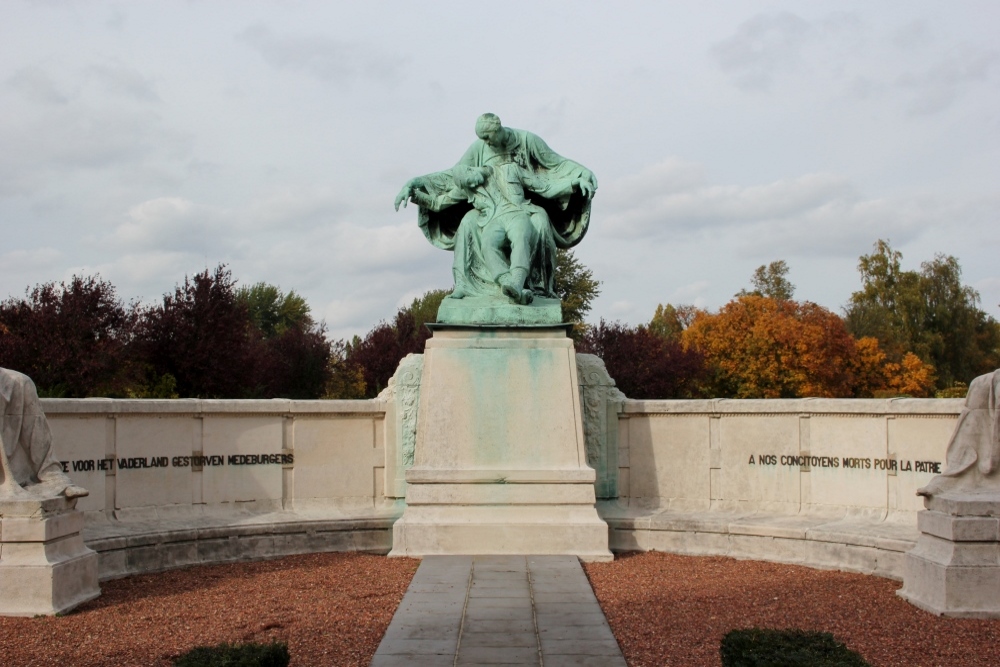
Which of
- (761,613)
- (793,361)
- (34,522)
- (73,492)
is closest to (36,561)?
(34,522)

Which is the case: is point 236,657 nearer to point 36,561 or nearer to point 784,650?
point 784,650

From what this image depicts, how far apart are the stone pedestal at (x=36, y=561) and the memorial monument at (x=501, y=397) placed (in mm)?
3272

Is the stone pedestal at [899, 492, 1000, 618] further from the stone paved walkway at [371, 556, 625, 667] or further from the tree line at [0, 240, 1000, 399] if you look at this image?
the tree line at [0, 240, 1000, 399]

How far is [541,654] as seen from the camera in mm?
6551

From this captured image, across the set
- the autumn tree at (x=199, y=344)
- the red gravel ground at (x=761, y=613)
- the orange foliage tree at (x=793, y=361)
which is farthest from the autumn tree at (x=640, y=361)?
the red gravel ground at (x=761, y=613)

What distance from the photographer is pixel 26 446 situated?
8.56 metres

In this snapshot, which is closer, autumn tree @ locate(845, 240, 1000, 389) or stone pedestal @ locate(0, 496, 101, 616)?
stone pedestal @ locate(0, 496, 101, 616)

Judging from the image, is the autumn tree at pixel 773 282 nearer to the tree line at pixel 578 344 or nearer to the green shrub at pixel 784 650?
the tree line at pixel 578 344

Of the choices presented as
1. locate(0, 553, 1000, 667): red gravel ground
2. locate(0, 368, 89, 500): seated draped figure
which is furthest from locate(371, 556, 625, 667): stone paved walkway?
locate(0, 368, 89, 500): seated draped figure

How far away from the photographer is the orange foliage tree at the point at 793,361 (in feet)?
158

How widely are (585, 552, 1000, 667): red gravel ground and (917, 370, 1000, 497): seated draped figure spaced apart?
103 centimetres

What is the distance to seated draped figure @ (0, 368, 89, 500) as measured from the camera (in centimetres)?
836

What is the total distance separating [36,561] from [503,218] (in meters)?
6.14

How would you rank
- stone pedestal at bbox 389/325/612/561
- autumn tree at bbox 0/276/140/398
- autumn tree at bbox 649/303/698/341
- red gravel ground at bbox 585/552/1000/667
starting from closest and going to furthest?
red gravel ground at bbox 585/552/1000/667 → stone pedestal at bbox 389/325/612/561 → autumn tree at bbox 0/276/140/398 → autumn tree at bbox 649/303/698/341
